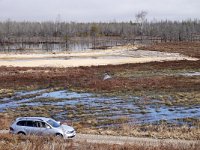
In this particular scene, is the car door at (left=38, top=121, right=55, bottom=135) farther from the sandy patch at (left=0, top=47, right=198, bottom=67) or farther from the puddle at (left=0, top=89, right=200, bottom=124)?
the sandy patch at (left=0, top=47, right=198, bottom=67)

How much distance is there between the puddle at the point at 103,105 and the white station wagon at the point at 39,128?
825 centimetres

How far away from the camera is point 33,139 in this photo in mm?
17953

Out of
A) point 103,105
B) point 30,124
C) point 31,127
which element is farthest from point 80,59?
point 31,127

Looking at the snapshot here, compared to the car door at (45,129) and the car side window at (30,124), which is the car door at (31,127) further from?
the car door at (45,129)

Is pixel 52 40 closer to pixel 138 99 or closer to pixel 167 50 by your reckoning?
pixel 167 50

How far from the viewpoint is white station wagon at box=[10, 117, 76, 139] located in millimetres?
22875

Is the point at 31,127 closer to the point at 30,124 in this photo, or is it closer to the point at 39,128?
the point at 30,124

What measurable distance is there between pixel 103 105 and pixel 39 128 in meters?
15.0

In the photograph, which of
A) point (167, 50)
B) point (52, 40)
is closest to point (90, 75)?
point (167, 50)

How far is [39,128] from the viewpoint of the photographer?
23.1m

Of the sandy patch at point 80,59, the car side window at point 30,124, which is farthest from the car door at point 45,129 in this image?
the sandy patch at point 80,59

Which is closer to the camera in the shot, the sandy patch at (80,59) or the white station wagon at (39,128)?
the white station wagon at (39,128)

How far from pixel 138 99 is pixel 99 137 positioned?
56.3ft

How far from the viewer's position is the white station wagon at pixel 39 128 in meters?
22.9
